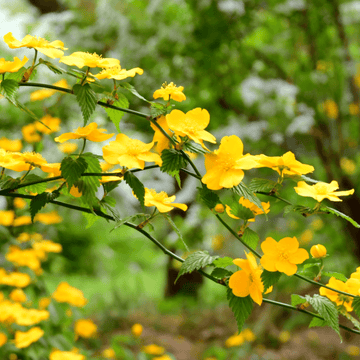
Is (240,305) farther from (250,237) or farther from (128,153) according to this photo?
(128,153)

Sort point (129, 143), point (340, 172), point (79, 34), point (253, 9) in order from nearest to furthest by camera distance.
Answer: point (129, 143), point (340, 172), point (253, 9), point (79, 34)

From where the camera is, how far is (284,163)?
0.46m

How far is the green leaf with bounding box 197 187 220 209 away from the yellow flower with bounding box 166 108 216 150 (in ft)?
0.19

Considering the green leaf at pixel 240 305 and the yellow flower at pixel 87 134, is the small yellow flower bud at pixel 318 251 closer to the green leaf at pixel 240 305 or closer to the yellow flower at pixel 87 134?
the green leaf at pixel 240 305

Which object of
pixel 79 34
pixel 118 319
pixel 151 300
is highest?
pixel 79 34

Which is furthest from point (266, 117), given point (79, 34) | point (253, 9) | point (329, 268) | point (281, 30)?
point (329, 268)

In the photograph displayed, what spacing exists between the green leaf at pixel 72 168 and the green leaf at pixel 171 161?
93 millimetres

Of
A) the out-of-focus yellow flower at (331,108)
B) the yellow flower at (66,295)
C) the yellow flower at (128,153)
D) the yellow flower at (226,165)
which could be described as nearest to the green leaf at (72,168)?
the yellow flower at (128,153)

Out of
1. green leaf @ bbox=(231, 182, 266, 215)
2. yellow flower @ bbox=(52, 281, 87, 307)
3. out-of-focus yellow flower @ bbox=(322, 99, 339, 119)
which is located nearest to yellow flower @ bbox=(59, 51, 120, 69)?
green leaf @ bbox=(231, 182, 266, 215)

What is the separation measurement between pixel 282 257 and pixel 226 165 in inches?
5.2

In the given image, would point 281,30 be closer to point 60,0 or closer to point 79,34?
point 79,34

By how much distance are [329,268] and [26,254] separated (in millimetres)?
2184

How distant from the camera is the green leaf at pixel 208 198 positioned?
0.45 m

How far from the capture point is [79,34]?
221 cm
